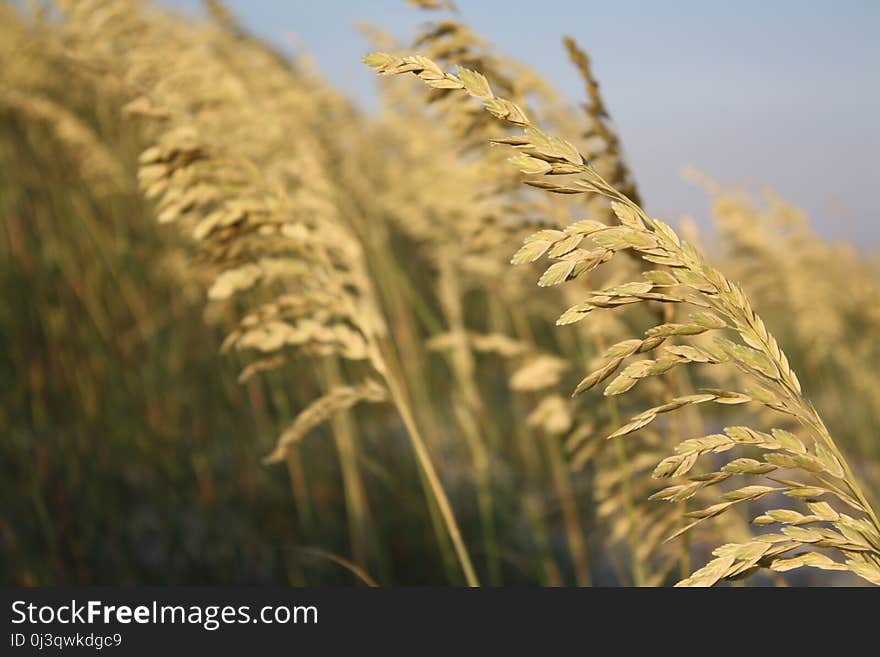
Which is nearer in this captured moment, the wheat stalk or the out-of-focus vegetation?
the wheat stalk

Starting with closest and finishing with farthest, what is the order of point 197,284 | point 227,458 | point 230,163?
point 230,163, point 227,458, point 197,284

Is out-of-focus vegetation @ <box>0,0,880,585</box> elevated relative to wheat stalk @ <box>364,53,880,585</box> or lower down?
elevated

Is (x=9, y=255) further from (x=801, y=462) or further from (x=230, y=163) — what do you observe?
(x=801, y=462)

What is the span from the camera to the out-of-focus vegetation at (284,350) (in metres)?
1.24

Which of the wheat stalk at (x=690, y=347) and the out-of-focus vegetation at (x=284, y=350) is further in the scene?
the out-of-focus vegetation at (x=284, y=350)

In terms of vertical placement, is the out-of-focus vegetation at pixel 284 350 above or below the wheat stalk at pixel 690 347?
above

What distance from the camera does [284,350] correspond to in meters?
2.95

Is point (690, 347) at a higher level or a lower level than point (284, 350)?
lower

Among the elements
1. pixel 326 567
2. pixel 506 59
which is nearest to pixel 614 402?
pixel 506 59

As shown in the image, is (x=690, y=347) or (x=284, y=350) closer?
(x=690, y=347)

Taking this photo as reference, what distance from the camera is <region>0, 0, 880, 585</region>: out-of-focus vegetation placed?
1240 millimetres

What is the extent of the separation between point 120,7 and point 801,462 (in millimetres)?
2077

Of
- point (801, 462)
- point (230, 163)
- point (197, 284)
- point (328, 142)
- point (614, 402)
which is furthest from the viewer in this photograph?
point (328, 142)

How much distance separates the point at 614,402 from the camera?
137 centimetres
